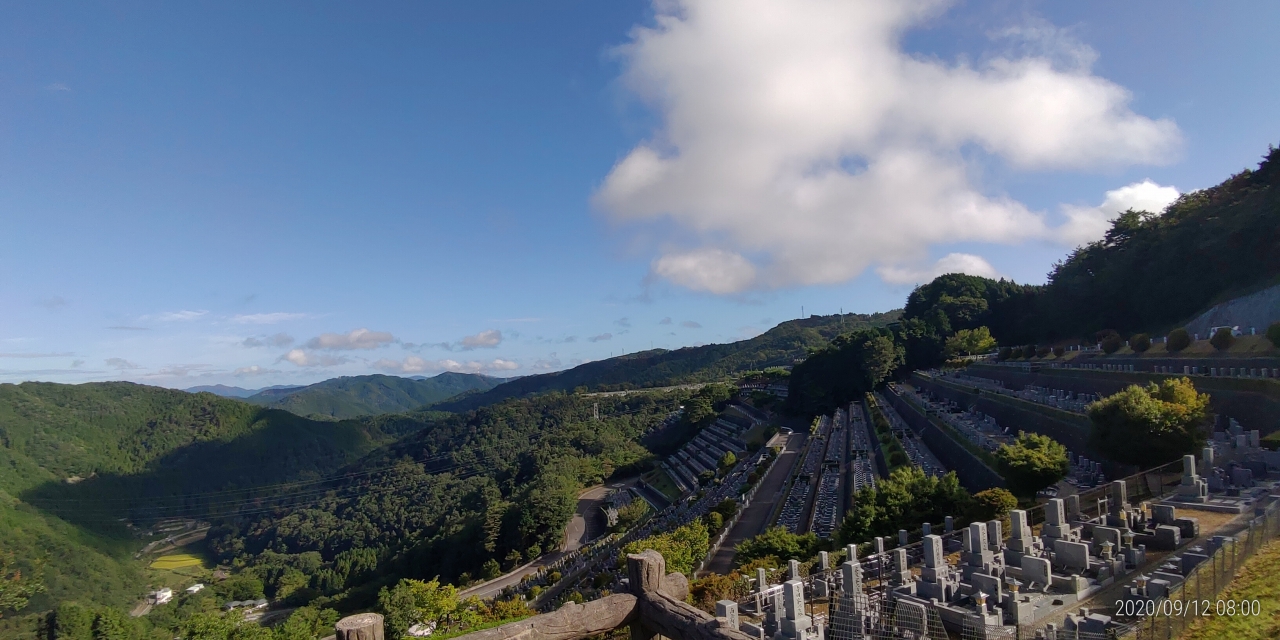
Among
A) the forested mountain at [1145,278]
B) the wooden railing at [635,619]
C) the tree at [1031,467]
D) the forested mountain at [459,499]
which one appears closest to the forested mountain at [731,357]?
the forested mountain at [459,499]

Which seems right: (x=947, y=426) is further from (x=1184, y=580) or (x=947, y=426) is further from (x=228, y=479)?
(x=228, y=479)

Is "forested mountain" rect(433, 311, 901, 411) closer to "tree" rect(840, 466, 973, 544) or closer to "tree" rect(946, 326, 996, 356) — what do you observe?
"tree" rect(946, 326, 996, 356)

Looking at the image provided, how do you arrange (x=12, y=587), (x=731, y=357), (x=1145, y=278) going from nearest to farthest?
1. (x=1145, y=278)
2. (x=12, y=587)
3. (x=731, y=357)

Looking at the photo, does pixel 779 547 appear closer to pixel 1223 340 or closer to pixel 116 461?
pixel 1223 340

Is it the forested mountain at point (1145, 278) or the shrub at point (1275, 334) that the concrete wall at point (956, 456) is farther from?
the forested mountain at point (1145, 278)

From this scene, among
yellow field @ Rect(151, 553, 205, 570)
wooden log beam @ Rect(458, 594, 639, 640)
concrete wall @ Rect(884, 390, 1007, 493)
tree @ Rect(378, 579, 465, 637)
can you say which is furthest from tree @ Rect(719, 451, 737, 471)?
yellow field @ Rect(151, 553, 205, 570)

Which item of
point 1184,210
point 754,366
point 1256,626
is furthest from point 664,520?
point 754,366

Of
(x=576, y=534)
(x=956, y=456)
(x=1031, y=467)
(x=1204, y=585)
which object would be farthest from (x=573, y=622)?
(x=576, y=534)
